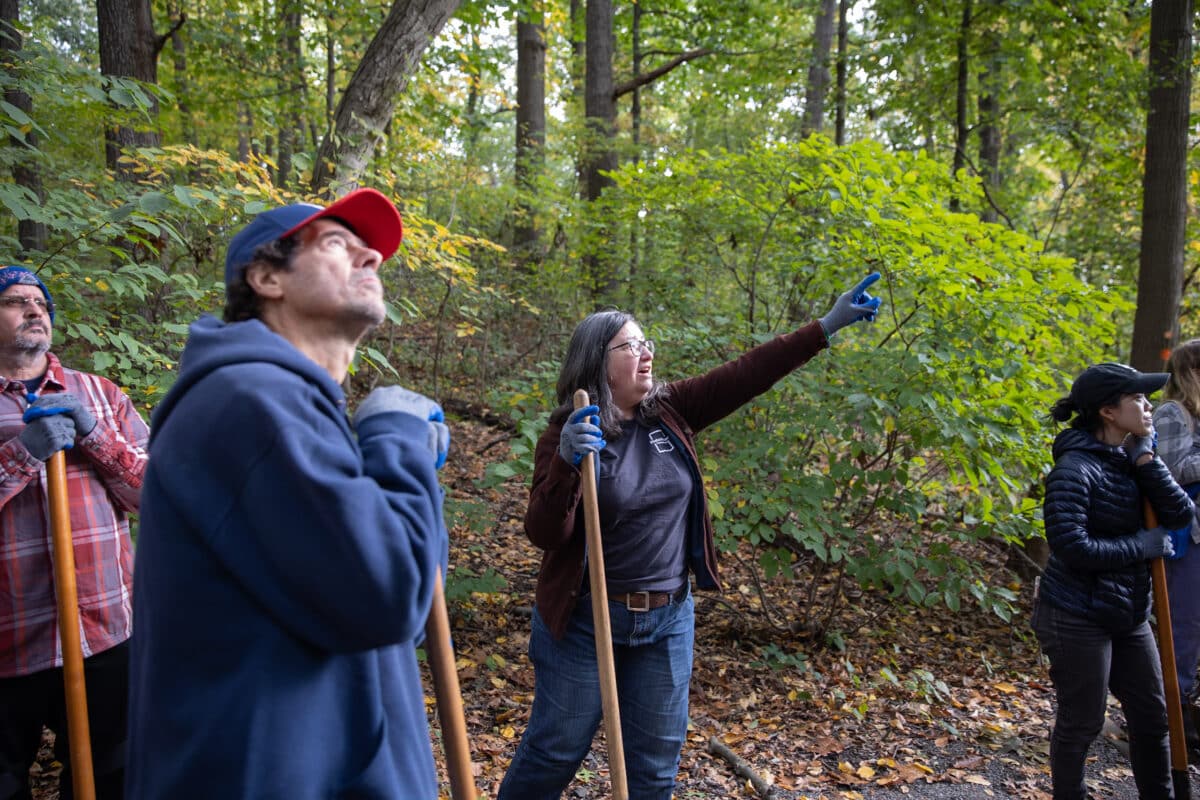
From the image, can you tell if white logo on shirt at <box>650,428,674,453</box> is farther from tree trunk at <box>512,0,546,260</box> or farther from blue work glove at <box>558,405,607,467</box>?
tree trunk at <box>512,0,546,260</box>

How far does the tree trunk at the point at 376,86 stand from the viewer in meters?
4.36

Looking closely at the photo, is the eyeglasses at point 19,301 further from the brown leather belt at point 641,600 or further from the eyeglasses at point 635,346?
the brown leather belt at point 641,600

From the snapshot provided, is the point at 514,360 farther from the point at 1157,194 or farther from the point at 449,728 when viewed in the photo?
the point at 449,728

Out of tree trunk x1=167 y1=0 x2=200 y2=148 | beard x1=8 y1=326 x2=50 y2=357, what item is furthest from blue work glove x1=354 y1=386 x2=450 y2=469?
tree trunk x1=167 y1=0 x2=200 y2=148

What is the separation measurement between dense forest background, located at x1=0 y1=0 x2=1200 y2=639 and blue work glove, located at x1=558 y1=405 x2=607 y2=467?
166 centimetres

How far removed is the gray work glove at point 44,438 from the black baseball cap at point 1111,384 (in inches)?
153

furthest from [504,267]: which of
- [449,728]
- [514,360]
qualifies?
[449,728]

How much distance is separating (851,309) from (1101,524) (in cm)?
142

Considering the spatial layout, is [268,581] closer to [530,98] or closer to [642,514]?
[642,514]

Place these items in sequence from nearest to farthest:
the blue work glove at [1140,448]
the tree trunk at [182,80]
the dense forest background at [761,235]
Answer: the blue work glove at [1140,448] → the dense forest background at [761,235] → the tree trunk at [182,80]

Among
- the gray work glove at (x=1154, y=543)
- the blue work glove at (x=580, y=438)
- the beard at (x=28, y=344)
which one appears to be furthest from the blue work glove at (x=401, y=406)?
the gray work glove at (x=1154, y=543)

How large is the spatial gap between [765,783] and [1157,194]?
5.61 meters

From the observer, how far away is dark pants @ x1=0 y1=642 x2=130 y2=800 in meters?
2.42

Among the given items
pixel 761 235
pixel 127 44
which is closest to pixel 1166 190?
pixel 761 235
